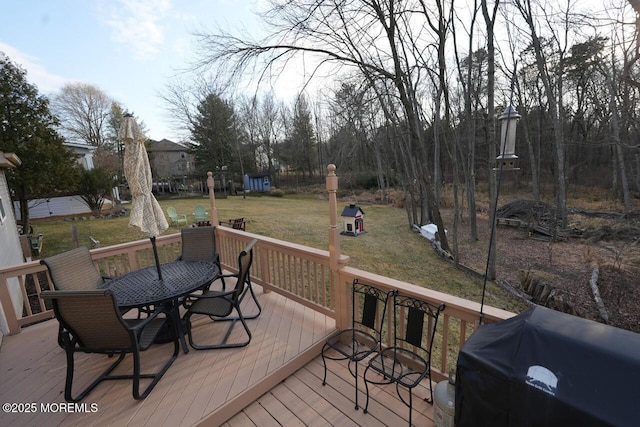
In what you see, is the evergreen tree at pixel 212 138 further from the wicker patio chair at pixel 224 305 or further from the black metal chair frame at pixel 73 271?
the wicker patio chair at pixel 224 305

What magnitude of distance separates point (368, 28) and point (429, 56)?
7.32 feet

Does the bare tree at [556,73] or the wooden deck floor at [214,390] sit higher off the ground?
the bare tree at [556,73]

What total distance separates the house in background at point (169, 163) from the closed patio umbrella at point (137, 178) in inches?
890

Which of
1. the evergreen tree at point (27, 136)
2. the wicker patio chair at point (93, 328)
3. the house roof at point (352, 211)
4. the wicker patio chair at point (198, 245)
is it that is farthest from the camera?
→ the evergreen tree at point (27, 136)

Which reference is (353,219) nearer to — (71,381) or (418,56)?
(71,381)

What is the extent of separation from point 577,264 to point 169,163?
1202 inches

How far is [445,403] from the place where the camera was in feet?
5.84

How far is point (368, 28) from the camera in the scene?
5641mm

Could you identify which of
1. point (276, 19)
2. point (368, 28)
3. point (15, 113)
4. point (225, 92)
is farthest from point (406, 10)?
point (15, 113)

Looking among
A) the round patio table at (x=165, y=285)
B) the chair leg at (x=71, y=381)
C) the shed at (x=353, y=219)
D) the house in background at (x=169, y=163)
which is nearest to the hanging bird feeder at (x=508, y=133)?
the round patio table at (x=165, y=285)

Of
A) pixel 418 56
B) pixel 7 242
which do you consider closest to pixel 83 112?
pixel 7 242

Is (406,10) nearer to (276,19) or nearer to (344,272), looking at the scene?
(276,19)

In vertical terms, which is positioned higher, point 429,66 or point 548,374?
point 429,66

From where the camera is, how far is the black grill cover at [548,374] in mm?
1041
